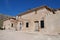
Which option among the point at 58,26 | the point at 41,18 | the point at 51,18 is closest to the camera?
the point at 58,26

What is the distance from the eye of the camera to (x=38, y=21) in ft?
67.6

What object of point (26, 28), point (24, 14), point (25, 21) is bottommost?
point (26, 28)

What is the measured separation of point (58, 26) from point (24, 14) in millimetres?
10993

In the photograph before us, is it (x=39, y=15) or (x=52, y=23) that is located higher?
(x=39, y=15)

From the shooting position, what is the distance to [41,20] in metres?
19.9

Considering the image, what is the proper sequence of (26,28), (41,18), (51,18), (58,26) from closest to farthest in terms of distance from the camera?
(58,26) < (51,18) < (41,18) < (26,28)

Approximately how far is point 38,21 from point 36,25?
3.29 ft

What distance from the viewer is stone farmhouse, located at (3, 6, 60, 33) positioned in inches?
601

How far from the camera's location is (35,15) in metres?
21.3

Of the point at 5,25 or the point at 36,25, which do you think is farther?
the point at 5,25

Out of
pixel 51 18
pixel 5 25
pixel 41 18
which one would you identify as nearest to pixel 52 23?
pixel 51 18

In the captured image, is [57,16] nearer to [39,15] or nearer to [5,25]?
[39,15]

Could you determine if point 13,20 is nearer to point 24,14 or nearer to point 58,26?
point 24,14

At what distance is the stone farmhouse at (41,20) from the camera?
1527 cm
